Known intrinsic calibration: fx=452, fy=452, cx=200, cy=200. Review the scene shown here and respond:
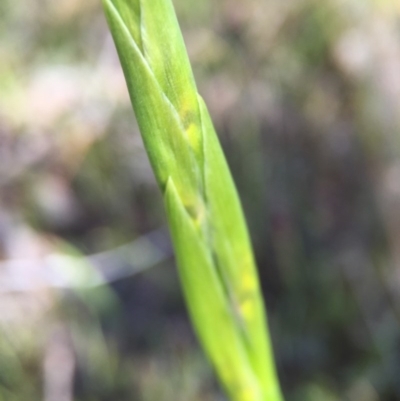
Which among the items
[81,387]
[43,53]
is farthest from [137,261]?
[43,53]

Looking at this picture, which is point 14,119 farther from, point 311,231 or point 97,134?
point 311,231

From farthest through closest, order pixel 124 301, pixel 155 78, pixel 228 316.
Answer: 1. pixel 124 301
2. pixel 228 316
3. pixel 155 78

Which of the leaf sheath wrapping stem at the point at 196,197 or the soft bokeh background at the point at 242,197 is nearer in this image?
the leaf sheath wrapping stem at the point at 196,197

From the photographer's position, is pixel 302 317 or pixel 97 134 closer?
pixel 302 317

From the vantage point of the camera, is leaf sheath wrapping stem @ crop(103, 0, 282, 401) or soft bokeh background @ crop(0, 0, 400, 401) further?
soft bokeh background @ crop(0, 0, 400, 401)

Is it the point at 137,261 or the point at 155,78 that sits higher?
the point at 155,78

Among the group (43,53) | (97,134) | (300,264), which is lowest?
(300,264)

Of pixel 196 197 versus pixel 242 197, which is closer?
pixel 196 197

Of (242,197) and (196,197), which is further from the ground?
(196,197)
